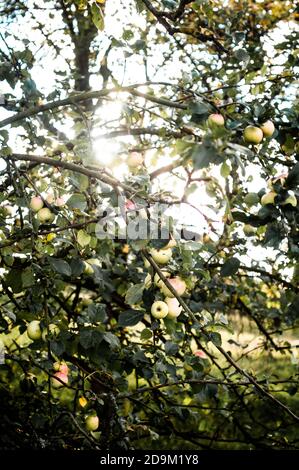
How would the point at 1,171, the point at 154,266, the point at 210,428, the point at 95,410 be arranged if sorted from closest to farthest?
the point at 154,266, the point at 1,171, the point at 95,410, the point at 210,428

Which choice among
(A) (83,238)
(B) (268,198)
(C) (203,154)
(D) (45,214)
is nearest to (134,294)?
(A) (83,238)

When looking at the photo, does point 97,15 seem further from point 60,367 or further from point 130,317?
point 60,367

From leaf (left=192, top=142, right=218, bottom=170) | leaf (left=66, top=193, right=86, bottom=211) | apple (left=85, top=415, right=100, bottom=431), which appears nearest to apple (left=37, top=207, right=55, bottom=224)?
leaf (left=66, top=193, right=86, bottom=211)

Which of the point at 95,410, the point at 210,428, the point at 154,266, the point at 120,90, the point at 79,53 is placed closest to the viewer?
the point at 154,266

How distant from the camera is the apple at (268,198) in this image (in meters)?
1.46

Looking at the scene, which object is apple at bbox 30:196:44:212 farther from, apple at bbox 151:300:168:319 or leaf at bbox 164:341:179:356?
leaf at bbox 164:341:179:356

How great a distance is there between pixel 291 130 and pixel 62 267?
101 cm

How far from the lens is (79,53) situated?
4570mm

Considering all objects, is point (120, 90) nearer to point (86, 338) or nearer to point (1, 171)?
point (1, 171)

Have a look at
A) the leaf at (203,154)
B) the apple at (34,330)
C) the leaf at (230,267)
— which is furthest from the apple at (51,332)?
the leaf at (203,154)

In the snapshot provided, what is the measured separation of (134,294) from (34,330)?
479 millimetres
